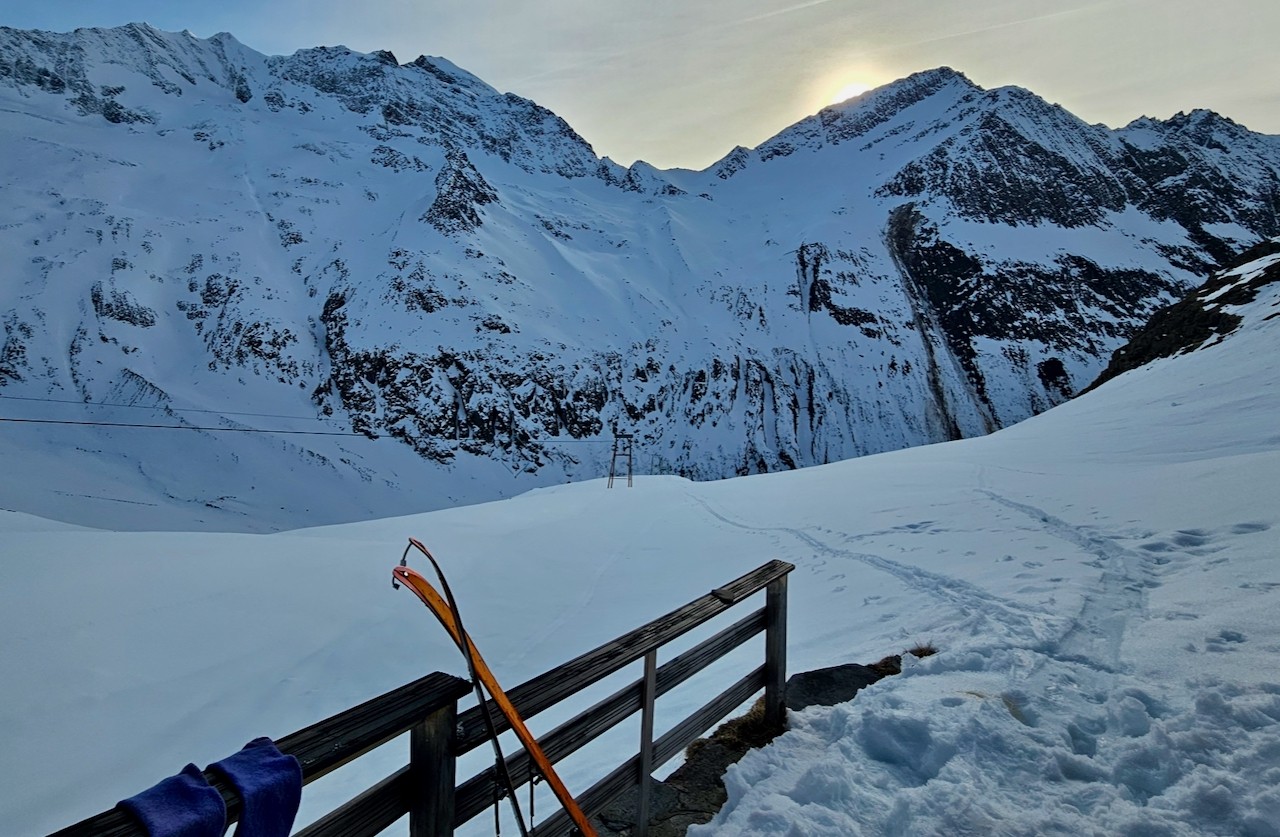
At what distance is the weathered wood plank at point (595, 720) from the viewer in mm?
2354

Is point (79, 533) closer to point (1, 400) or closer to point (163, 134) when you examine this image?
point (1, 400)

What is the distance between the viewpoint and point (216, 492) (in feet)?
153

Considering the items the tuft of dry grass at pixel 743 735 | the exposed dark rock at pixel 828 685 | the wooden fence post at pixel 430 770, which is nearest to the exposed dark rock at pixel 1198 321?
the exposed dark rock at pixel 828 685

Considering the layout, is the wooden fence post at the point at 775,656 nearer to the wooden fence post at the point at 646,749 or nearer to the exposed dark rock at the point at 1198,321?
the wooden fence post at the point at 646,749

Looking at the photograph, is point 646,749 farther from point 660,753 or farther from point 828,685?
point 828,685

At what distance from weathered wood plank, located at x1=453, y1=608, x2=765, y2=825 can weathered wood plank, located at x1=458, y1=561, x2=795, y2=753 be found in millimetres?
154

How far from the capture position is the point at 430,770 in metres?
2.12

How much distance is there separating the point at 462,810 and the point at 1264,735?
4030 millimetres

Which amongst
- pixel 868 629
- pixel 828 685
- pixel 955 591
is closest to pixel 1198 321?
pixel 955 591

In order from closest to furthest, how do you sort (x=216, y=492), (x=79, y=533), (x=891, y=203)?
(x=79, y=533) < (x=216, y=492) < (x=891, y=203)

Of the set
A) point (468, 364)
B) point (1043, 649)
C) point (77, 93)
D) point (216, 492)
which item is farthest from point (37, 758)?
point (77, 93)

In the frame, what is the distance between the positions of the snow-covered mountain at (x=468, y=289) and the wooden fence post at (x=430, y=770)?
164ft

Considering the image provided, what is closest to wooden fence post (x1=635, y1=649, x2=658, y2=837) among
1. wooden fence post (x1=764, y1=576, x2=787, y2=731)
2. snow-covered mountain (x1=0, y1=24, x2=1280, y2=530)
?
wooden fence post (x1=764, y1=576, x2=787, y2=731)

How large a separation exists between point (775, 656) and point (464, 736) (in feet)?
8.43
